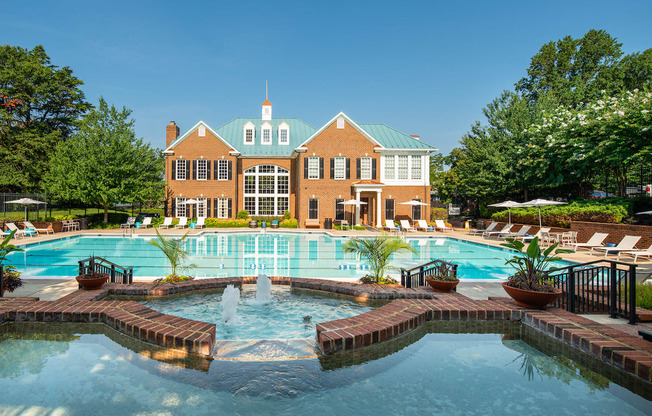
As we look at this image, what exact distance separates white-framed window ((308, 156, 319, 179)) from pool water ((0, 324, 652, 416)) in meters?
23.9

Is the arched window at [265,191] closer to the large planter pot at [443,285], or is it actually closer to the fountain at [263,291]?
the fountain at [263,291]

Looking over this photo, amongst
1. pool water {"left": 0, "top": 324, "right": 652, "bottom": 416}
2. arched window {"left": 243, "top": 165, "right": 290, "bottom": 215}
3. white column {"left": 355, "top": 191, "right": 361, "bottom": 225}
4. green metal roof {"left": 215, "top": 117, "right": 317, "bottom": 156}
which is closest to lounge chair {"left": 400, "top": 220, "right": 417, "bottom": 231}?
white column {"left": 355, "top": 191, "right": 361, "bottom": 225}

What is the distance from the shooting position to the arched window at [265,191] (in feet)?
99.5

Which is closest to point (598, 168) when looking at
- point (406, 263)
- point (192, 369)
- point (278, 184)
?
point (406, 263)

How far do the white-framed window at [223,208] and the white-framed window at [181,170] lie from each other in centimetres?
341

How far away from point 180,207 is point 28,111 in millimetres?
21408

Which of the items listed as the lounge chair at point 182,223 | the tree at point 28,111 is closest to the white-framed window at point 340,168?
the lounge chair at point 182,223

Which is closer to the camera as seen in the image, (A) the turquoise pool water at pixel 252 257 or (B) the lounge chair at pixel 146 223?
(A) the turquoise pool water at pixel 252 257

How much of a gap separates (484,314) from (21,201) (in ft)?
89.5

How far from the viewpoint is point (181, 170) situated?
28938 mm

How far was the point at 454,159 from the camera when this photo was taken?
4231 cm

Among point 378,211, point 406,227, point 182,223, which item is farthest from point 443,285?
point 182,223

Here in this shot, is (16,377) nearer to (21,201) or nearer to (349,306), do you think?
(349,306)

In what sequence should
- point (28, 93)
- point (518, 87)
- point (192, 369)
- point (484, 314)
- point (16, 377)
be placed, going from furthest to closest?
point (518, 87) → point (28, 93) → point (484, 314) → point (192, 369) → point (16, 377)
